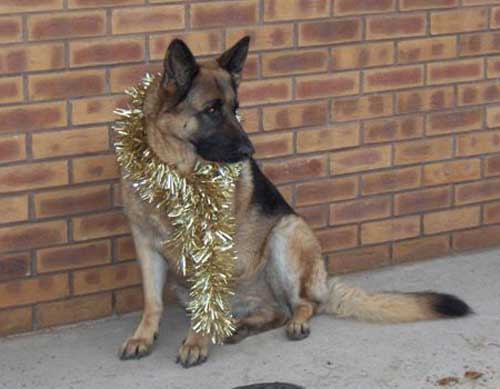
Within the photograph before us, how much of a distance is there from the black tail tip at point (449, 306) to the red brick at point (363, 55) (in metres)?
1.22

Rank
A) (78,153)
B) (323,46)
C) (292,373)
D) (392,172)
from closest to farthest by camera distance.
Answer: (292,373)
(78,153)
(323,46)
(392,172)

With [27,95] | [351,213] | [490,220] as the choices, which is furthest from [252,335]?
[490,220]

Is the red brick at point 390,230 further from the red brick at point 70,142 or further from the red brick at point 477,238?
the red brick at point 70,142

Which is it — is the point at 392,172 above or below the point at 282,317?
above

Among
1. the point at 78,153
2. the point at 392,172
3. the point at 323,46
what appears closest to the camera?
the point at 78,153

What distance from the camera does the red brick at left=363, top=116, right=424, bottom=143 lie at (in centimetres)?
564

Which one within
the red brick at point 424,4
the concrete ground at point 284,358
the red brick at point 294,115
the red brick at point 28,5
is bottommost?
the concrete ground at point 284,358

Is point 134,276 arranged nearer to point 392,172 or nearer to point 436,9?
point 392,172

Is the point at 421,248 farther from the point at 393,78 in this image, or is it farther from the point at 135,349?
the point at 135,349

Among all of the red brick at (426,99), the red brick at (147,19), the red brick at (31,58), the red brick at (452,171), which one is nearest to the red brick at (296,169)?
the red brick at (426,99)

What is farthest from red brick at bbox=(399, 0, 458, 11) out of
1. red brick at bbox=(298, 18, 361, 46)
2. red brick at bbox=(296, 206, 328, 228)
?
red brick at bbox=(296, 206, 328, 228)

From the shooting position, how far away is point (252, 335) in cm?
496

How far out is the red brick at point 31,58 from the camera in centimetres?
465

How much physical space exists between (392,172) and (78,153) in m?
1.71
